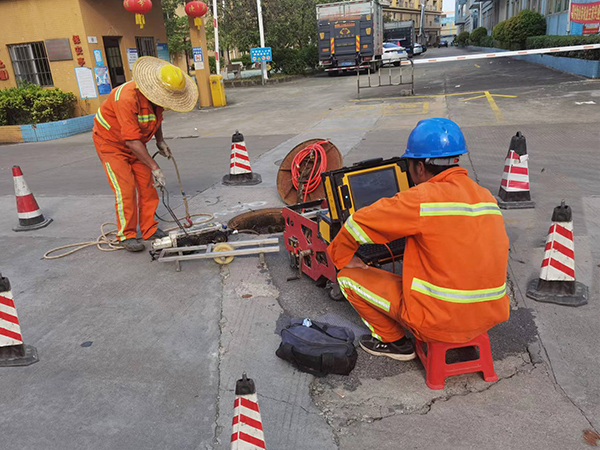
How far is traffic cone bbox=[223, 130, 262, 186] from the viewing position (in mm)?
7438

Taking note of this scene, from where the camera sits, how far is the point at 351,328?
11.5ft

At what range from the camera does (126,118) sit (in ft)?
15.2

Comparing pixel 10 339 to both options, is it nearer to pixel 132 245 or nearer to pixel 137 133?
pixel 132 245

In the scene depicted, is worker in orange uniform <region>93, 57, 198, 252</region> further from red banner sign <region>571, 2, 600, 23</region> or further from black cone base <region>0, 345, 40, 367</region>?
red banner sign <region>571, 2, 600, 23</region>

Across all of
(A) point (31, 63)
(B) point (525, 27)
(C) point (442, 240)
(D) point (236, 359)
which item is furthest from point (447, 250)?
(B) point (525, 27)

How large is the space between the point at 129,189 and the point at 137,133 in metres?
0.65

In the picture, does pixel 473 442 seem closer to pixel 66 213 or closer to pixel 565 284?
pixel 565 284

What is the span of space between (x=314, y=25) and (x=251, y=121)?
831 inches

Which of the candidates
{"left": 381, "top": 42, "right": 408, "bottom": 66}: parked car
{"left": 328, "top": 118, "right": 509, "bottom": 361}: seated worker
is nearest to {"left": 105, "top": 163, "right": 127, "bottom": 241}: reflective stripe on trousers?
{"left": 328, "top": 118, "right": 509, "bottom": 361}: seated worker

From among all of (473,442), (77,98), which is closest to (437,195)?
(473,442)

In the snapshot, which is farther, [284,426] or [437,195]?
[284,426]

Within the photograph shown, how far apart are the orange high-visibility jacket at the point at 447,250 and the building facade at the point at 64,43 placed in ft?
47.2

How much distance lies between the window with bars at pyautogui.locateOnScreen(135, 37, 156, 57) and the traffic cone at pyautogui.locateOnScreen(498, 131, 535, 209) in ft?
47.6

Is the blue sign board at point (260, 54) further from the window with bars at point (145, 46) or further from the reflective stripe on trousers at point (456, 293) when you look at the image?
the reflective stripe on trousers at point (456, 293)
